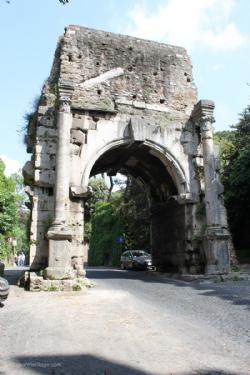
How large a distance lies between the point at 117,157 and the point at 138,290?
584 centimetres

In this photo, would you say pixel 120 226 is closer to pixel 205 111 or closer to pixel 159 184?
pixel 159 184

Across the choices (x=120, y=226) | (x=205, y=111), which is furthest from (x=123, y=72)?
(x=120, y=226)

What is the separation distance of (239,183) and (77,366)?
1513cm

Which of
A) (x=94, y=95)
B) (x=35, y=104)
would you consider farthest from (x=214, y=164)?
(x=35, y=104)

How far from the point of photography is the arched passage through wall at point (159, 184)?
13.2m

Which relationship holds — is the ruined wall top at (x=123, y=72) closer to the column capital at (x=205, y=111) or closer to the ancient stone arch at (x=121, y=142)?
the ancient stone arch at (x=121, y=142)

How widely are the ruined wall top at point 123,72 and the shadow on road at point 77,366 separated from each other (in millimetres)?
9214

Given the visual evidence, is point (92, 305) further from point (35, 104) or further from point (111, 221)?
point (111, 221)

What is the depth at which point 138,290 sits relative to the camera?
1010cm

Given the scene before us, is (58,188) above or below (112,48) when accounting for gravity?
below

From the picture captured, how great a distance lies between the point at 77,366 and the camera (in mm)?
3949

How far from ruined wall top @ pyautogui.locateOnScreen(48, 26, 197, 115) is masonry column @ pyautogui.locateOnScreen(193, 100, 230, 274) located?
958 mm

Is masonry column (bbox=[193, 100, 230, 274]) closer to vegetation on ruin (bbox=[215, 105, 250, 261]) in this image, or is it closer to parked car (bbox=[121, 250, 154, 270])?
vegetation on ruin (bbox=[215, 105, 250, 261])

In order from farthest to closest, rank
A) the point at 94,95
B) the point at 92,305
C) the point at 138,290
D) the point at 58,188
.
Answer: the point at 94,95 → the point at 58,188 → the point at 138,290 → the point at 92,305
